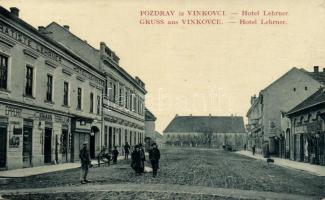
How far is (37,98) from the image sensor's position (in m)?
21.8

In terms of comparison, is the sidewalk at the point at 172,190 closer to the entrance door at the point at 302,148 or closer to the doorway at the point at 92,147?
the doorway at the point at 92,147

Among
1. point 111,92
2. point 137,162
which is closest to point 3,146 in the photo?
point 137,162

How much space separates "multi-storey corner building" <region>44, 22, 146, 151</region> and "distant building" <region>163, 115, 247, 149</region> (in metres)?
58.0

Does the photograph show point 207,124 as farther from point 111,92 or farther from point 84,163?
point 84,163

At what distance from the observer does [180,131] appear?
109312 millimetres

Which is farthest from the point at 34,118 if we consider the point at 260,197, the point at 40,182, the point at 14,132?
the point at 260,197

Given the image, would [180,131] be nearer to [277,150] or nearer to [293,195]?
[277,150]

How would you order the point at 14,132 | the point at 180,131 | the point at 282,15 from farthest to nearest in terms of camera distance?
the point at 180,131, the point at 14,132, the point at 282,15

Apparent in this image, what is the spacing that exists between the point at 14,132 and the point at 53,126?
485 cm

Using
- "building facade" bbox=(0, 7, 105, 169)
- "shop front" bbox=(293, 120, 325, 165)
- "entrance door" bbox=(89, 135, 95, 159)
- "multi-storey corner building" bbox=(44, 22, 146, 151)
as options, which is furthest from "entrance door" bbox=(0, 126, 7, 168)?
"shop front" bbox=(293, 120, 325, 165)

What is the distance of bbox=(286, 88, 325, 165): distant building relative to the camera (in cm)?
2565

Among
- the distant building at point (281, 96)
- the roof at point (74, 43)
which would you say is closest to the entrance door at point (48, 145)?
the roof at point (74, 43)

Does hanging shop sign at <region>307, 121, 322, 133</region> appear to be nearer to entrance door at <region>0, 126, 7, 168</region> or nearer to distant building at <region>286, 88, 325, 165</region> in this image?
distant building at <region>286, 88, 325, 165</region>

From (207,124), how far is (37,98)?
92302mm
